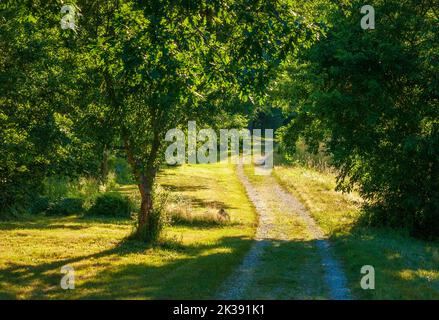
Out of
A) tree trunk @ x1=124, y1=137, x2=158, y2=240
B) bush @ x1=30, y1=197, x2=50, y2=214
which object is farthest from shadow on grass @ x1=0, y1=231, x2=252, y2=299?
bush @ x1=30, y1=197, x2=50, y2=214

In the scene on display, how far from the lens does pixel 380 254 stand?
1828cm

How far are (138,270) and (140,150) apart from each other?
6185mm

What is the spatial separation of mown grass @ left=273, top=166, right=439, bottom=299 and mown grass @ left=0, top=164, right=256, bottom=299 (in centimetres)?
386

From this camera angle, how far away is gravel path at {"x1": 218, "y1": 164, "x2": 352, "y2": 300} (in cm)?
1414

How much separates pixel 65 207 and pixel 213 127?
1238 centimetres

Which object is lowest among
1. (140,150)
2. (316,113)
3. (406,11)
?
(140,150)

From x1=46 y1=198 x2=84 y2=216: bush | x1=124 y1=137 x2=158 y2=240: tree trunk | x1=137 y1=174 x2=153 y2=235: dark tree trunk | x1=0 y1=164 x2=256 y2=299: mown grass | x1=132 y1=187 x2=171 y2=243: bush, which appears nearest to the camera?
x1=0 y1=164 x2=256 y2=299: mown grass

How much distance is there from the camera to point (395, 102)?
76.0 ft

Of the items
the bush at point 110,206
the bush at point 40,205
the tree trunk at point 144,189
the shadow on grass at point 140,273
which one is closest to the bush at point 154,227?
the tree trunk at point 144,189

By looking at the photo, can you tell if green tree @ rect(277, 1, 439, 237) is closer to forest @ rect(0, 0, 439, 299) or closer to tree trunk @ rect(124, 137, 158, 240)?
forest @ rect(0, 0, 439, 299)

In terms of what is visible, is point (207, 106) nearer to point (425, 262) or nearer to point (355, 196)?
point (425, 262)

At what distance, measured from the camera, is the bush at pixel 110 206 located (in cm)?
3158

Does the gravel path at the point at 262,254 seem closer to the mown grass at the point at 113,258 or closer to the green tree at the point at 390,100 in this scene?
the mown grass at the point at 113,258
